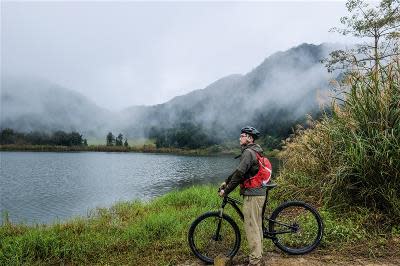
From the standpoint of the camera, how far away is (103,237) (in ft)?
28.8

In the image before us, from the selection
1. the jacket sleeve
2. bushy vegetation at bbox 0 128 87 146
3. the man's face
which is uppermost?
bushy vegetation at bbox 0 128 87 146

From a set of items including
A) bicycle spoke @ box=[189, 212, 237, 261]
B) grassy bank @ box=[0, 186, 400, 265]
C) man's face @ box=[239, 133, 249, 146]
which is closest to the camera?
man's face @ box=[239, 133, 249, 146]

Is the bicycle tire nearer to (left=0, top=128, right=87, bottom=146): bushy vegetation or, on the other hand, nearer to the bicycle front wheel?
the bicycle front wheel

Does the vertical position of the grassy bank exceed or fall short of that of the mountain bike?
it falls short

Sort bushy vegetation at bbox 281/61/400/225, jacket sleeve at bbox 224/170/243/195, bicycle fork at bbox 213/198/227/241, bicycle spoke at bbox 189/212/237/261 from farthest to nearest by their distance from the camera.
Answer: bushy vegetation at bbox 281/61/400/225 < bicycle spoke at bbox 189/212/237/261 < bicycle fork at bbox 213/198/227/241 < jacket sleeve at bbox 224/170/243/195

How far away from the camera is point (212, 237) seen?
6801 millimetres

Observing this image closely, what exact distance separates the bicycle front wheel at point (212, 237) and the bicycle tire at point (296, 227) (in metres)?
0.80

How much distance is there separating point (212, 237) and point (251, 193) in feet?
4.27

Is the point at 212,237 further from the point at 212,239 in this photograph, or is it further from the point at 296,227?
the point at 296,227

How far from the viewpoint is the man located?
20.0ft

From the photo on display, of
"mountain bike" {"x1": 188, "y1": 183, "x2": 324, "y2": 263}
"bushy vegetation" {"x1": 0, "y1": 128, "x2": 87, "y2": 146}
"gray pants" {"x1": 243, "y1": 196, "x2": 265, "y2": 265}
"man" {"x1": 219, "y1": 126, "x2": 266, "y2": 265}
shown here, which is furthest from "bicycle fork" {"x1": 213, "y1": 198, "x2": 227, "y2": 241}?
"bushy vegetation" {"x1": 0, "y1": 128, "x2": 87, "y2": 146}

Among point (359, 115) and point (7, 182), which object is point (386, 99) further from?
point (7, 182)

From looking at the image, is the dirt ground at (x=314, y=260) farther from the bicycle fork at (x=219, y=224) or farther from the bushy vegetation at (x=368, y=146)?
Answer: the bushy vegetation at (x=368, y=146)

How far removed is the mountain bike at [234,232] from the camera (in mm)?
6684
